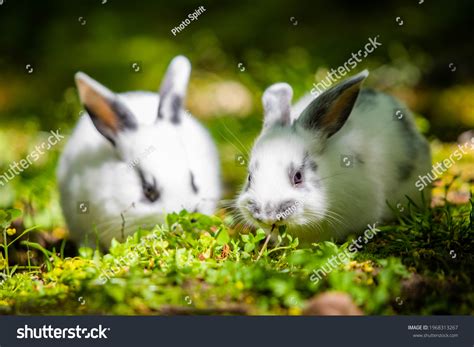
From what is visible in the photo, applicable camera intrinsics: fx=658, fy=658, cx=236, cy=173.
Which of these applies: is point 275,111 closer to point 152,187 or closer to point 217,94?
point 152,187

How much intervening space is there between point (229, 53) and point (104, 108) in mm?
2457

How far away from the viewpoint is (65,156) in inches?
170

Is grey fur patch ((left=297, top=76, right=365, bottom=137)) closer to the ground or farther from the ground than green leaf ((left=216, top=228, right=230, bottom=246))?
farther from the ground

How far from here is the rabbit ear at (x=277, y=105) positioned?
3750mm

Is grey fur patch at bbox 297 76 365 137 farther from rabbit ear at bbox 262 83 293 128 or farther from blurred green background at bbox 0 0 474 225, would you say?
blurred green background at bbox 0 0 474 225

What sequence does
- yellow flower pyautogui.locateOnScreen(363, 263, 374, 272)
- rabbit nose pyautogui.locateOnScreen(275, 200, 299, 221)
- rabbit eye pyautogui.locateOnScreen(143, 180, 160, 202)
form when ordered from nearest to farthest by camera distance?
yellow flower pyautogui.locateOnScreen(363, 263, 374, 272) → rabbit nose pyautogui.locateOnScreen(275, 200, 299, 221) → rabbit eye pyautogui.locateOnScreen(143, 180, 160, 202)

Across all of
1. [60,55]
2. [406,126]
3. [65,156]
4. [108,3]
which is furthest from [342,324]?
[60,55]

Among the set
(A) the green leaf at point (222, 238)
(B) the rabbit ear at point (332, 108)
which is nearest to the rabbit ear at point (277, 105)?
(B) the rabbit ear at point (332, 108)

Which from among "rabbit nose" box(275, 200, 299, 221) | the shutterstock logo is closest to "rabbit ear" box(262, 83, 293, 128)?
"rabbit nose" box(275, 200, 299, 221)

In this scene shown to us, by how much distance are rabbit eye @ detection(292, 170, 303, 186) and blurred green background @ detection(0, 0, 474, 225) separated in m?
1.48

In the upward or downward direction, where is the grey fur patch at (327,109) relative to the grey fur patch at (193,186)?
upward

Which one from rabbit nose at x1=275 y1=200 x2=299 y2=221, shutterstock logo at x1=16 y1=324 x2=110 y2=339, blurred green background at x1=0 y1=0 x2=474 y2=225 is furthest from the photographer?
blurred green background at x1=0 y1=0 x2=474 y2=225

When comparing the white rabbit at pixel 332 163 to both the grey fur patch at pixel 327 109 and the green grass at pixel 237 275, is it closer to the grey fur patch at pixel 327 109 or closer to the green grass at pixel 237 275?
the grey fur patch at pixel 327 109

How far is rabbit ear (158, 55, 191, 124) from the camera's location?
13.6 feet
